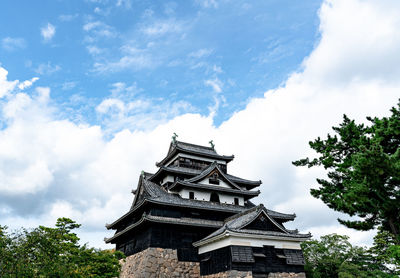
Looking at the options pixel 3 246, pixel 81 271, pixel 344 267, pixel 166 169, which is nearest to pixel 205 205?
pixel 166 169

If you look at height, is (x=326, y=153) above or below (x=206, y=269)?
above

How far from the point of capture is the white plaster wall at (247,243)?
1859 cm

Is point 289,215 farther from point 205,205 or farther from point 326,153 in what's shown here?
point 326,153

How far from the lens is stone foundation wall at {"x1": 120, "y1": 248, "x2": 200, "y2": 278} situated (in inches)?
758

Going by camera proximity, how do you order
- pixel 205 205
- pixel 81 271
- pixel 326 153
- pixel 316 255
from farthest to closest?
pixel 316 255
pixel 205 205
pixel 326 153
pixel 81 271

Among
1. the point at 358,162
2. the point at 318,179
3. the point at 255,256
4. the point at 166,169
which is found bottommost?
the point at 255,256

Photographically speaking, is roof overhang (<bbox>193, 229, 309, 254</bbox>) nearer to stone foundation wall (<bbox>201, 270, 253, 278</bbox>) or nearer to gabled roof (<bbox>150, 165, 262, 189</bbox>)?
stone foundation wall (<bbox>201, 270, 253, 278</bbox>)

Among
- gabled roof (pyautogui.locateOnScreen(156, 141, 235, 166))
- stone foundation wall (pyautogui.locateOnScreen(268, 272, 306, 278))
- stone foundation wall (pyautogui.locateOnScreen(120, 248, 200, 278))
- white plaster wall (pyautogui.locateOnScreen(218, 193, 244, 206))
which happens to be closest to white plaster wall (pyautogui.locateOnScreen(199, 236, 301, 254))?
stone foundation wall (pyautogui.locateOnScreen(120, 248, 200, 278))

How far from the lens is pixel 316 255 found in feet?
89.2

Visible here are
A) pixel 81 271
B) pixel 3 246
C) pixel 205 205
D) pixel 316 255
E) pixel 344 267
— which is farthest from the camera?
pixel 316 255

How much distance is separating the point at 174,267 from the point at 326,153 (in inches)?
485

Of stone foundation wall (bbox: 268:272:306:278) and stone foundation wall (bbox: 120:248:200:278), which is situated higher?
stone foundation wall (bbox: 120:248:200:278)

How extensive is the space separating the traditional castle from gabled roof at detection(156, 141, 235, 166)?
2.96m

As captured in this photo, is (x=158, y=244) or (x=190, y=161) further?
(x=190, y=161)
